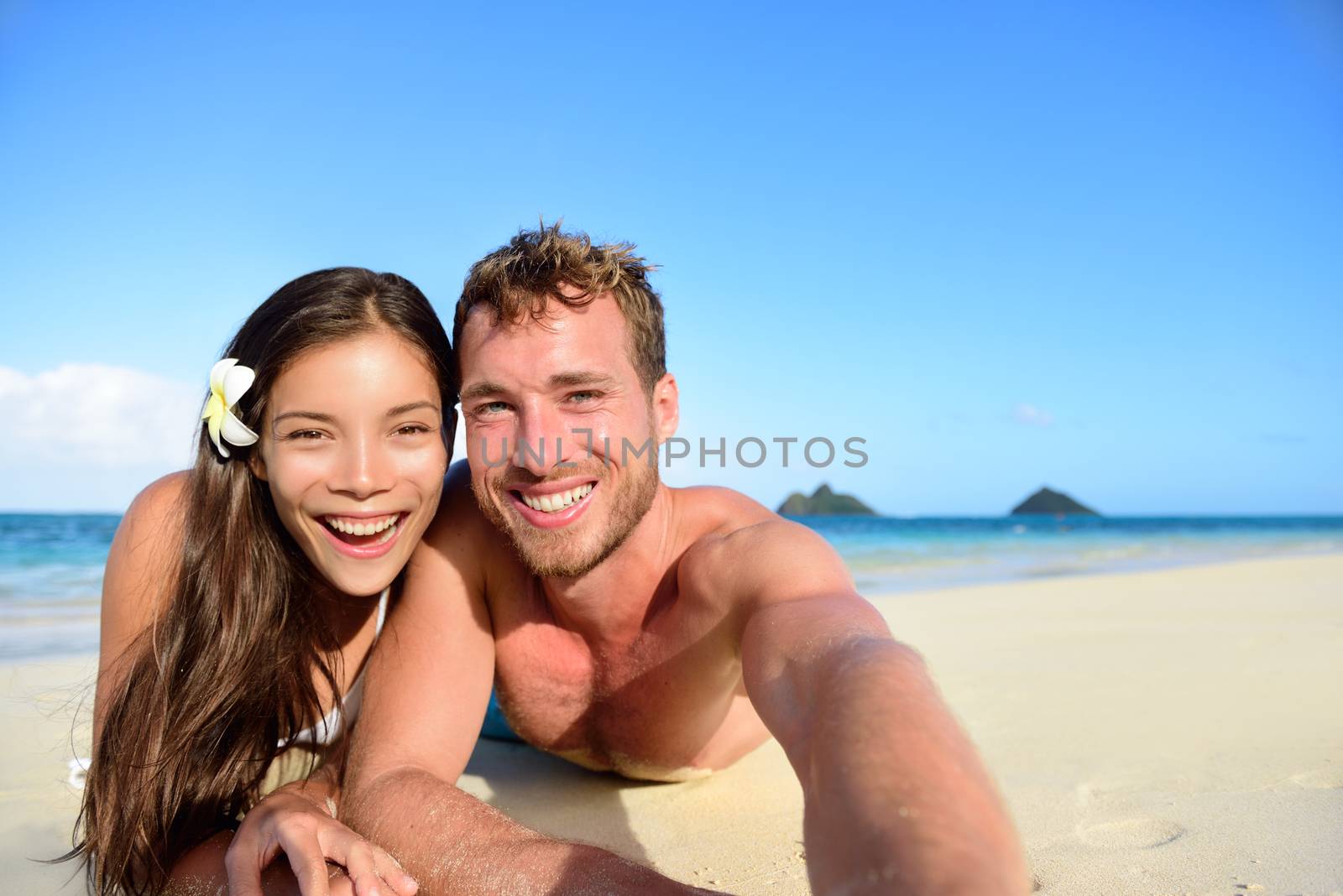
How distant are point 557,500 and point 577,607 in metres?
0.46

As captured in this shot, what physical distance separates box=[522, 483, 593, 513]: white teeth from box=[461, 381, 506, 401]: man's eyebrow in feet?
1.17

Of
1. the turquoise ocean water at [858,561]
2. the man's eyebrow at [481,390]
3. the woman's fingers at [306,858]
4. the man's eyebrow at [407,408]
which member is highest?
the man's eyebrow at [481,390]

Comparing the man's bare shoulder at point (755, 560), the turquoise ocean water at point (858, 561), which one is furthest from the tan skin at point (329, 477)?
the turquoise ocean water at point (858, 561)

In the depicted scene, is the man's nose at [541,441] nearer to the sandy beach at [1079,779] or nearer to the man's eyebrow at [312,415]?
the man's eyebrow at [312,415]

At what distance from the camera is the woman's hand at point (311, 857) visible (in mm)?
2184

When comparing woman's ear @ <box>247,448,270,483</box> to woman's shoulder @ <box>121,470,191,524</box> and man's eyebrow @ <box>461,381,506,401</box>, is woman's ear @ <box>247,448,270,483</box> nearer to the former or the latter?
woman's shoulder @ <box>121,470,191,524</box>

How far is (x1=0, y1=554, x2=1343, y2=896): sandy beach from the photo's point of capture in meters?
2.68

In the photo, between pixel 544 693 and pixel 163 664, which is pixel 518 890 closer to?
pixel 544 693

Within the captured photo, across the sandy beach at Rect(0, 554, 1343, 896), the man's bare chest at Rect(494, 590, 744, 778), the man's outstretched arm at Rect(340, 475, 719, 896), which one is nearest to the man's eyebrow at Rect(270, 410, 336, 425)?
the man's outstretched arm at Rect(340, 475, 719, 896)

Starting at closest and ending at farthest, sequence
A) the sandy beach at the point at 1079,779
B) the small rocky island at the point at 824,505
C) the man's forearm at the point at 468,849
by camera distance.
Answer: the man's forearm at the point at 468,849, the sandy beach at the point at 1079,779, the small rocky island at the point at 824,505

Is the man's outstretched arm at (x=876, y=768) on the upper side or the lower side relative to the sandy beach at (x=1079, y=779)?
upper

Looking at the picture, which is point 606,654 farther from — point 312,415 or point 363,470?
point 312,415

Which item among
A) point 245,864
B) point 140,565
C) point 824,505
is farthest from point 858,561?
point 824,505

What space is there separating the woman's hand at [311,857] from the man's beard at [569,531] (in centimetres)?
97
